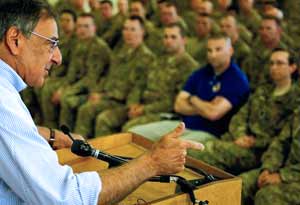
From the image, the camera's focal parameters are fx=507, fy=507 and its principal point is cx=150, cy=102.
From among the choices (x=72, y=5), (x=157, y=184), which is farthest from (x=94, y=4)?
(x=157, y=184)

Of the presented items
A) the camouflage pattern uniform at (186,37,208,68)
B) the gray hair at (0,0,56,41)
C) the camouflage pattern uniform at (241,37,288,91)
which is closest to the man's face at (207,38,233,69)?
the camouflage pattern uniform at (241,37,288,91)

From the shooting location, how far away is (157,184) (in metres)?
1.50

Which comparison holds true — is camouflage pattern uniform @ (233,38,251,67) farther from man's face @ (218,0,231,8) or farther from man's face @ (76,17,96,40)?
man's face @ (76,17,96,40)

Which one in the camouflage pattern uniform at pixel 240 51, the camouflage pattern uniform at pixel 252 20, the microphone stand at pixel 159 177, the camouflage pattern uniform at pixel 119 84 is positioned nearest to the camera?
the microphone stand at pixel 159 177

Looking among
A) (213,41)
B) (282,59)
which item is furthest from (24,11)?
(213,41)

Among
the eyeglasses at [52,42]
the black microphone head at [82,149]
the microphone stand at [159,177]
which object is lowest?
the microphone stand at [159,177]

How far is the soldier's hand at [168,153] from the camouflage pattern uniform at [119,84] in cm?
249

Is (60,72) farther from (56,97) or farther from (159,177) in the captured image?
(159,177)

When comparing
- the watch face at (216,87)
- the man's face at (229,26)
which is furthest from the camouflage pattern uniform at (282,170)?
the man's face at (229,26)

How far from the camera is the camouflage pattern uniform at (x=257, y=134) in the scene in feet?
8.91

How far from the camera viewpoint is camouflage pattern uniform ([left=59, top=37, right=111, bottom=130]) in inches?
165

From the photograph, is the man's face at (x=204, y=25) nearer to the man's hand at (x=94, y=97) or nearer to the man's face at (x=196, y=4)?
the man's face at (x=196, y=4)

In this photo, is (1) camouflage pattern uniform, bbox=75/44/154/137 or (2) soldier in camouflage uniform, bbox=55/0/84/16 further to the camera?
(2) soldier in camouflage uniform, bbox=55/0/84/16

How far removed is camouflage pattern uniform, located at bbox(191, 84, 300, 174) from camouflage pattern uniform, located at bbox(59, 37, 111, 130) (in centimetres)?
171
